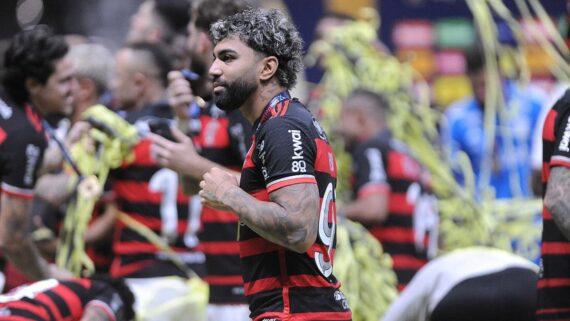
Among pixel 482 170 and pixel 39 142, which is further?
pixel 482 170

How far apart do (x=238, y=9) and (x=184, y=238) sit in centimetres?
183

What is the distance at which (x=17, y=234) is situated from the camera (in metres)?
6.87

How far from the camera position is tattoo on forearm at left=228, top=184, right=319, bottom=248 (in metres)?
4.57

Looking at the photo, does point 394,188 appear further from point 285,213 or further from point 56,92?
point 285,213

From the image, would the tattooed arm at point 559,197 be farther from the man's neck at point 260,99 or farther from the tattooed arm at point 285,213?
the man's neck at point 260,99

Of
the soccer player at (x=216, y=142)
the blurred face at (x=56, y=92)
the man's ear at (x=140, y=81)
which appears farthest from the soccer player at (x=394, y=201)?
the blurred face at (x=56, y=92)

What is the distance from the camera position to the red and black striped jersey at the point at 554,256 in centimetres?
527

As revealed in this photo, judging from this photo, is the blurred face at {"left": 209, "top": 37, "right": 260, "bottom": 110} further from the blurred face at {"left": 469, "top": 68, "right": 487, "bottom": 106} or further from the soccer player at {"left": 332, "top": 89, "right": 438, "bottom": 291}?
the blurred face at {"left": 469, "top": 68, "right": 487, "bottom": 106}

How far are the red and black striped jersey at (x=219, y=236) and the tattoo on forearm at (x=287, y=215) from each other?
2081 mm

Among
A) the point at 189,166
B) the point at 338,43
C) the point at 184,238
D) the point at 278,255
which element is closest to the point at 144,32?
the point at 338,43

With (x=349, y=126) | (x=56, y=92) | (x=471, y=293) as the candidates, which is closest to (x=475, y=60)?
(x=349, y=126)

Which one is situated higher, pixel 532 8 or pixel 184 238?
pixel 532 8

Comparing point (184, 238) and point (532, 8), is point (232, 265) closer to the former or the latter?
point (184, 238)

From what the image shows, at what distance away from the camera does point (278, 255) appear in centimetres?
480
